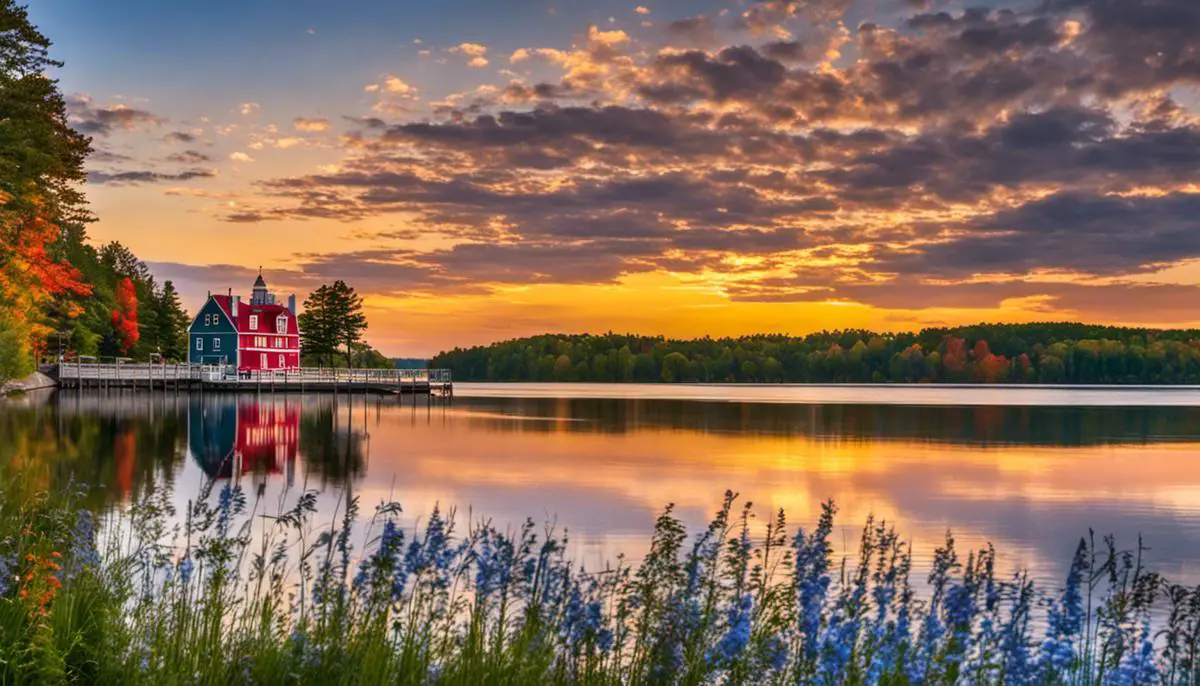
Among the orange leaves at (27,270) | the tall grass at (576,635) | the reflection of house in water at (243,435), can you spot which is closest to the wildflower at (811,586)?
the tall grass at (576,635)

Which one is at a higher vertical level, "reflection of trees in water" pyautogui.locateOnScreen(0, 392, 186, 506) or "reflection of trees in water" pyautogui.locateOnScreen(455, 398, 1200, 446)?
"reflection of trees in water" pyautogui.locateOnScreen(0, 392, 186, 506)

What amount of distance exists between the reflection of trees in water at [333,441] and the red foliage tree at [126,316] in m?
40.9

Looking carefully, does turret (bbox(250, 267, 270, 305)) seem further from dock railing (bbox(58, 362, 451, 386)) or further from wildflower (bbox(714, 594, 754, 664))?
wildflower (bbox(714, 594, 754, 664))

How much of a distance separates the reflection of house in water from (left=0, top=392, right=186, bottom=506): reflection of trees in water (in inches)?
43.7

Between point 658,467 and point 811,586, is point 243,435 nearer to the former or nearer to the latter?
point 658,467

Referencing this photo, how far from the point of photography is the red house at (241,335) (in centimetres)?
9819

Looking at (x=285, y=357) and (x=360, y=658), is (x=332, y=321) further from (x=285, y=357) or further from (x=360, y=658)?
(x=360, y=658)

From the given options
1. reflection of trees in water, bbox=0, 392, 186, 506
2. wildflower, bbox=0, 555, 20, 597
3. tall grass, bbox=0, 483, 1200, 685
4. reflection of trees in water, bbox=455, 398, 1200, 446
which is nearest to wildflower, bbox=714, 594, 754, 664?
tall grass, bbox=0, 483, 1200, 685

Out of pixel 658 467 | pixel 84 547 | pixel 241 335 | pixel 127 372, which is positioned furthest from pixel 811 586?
pixel 241 335

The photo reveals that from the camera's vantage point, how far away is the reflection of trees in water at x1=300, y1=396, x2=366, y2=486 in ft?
119

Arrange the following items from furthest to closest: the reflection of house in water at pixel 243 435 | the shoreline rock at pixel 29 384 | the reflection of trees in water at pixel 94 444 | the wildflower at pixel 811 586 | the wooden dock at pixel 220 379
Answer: the wooden dock at pixel 220 379 → the shoreline rock at pixel 29 384 → the reflection of house in water at pixel 243 435 → the reflection of trees in water at pixel 94 444 → the wildflower at pixel 811 586

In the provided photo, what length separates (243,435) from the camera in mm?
48250

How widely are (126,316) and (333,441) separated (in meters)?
75.4

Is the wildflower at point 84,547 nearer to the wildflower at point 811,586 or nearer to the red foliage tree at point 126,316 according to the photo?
the wildflower at point 811,586
